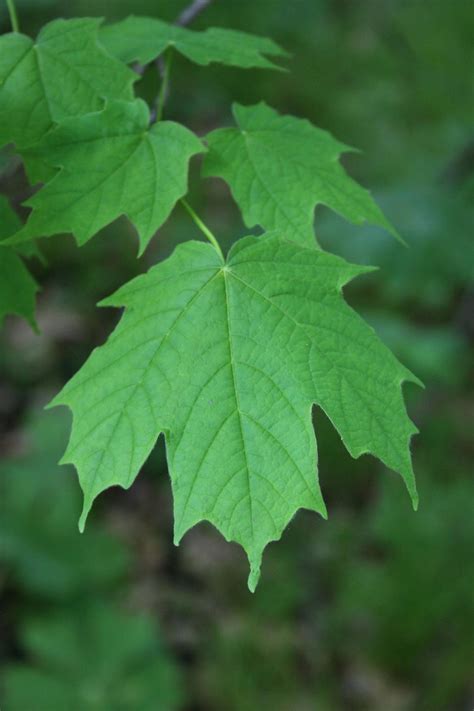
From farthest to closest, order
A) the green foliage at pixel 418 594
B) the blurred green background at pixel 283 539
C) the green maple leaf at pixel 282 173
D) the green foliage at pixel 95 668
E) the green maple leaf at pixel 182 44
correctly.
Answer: the green foliage at pixel 418 594 < the blurred green background at pixel 283 539 < the green foliage at pixel 95 668 < the green maple leaf at pixel 182 44 < the green maple leaf at pixel 282 173

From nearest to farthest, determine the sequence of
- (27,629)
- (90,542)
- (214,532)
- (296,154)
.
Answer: (296,154)
(27,629)
(90,542)
(214,532)

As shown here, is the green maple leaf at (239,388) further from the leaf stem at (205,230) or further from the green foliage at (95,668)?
the green foliage at (95,668)

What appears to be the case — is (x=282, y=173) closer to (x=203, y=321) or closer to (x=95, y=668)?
(x=203, y=321)

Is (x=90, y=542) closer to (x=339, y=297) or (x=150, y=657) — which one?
(x=150, y=657)

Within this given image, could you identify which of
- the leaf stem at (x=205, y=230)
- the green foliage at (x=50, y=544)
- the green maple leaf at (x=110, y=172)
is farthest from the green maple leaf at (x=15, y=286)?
the green foliage at (x=50, y=544)

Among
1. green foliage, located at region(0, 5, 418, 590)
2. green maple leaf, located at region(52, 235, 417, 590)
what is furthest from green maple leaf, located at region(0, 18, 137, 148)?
green maple leaf, located at region(52, 235, 417, 590)

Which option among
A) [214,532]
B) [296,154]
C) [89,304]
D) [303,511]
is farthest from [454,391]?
[296,154]
